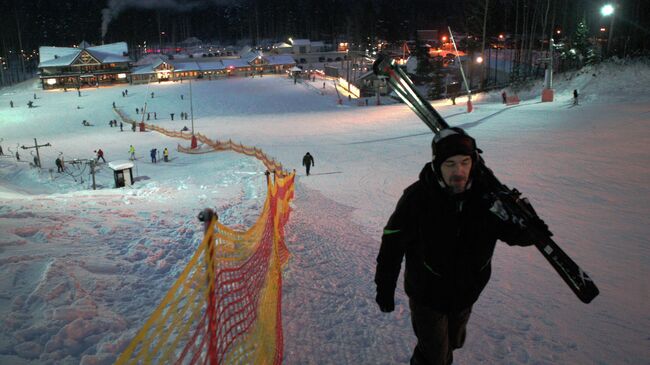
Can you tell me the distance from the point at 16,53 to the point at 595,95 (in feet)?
359

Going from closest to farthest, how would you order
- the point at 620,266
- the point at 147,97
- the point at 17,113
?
1. the point at 620,266
2. the point at 17,113
3. the point at 147,97


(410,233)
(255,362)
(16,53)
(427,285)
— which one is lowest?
(255,362)

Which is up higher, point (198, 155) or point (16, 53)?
point (16, 53)

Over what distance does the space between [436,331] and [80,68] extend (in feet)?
276

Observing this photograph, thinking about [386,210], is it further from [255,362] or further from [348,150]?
[348,150]

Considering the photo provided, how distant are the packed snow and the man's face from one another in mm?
2415

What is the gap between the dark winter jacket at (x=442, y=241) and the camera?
268cm

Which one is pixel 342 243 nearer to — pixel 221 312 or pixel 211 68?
pixel 221 312

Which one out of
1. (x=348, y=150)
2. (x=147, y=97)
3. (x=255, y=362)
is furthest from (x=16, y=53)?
(x=255, y=362)

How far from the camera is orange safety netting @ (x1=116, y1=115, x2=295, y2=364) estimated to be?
314 cm

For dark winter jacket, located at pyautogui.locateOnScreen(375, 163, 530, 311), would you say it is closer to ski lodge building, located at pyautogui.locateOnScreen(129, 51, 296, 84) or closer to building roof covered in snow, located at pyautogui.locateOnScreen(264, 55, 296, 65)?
ski lodge building, located at pyautogui.locateOnScreen(129, 51, 296, 84)

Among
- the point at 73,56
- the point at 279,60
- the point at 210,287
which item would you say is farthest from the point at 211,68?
the point at 210,287

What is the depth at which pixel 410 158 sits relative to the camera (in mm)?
19719

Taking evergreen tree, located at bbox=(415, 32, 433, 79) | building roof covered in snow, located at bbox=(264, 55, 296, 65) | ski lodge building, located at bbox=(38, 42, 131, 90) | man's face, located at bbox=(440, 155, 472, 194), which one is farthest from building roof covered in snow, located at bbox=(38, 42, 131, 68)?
man's face, located at bbox=(440, 155, 472, 194)
